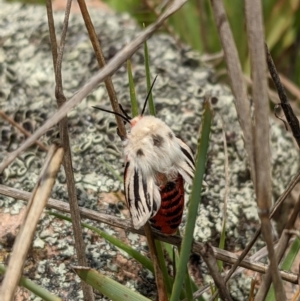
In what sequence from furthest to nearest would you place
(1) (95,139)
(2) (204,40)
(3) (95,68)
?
(2) (204,40) < (3) (95,68) < (1) (95,139)

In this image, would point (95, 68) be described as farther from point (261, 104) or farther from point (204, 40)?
point (261, 104)

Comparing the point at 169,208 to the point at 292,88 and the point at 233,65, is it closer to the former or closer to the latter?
the point at 233,65

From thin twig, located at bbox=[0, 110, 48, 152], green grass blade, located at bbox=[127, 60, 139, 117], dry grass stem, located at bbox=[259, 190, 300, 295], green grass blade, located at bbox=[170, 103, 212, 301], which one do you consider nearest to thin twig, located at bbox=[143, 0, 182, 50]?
thin twig, located at bbox=[0, 110, 48, 152]

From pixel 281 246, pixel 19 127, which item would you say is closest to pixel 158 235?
pixel 281 246

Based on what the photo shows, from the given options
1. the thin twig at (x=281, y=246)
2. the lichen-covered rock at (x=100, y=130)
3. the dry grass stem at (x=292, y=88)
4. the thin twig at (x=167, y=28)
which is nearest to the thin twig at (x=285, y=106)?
the thin twig at (x=281, y=246)

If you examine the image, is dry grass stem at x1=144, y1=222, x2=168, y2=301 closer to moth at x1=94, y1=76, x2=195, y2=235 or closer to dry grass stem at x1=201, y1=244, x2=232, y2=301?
moth at x1=94, y1=76, x2=195, y2=235

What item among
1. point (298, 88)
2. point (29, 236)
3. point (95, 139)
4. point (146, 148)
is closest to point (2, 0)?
A: point (95, 139)

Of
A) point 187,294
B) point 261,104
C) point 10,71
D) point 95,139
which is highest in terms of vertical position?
point 10,71
